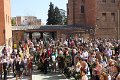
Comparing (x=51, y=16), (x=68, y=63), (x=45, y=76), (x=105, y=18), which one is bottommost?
(x=45, y=76)

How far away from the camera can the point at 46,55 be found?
24.4m

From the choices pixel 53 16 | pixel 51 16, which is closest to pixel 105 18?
pixel 51 16

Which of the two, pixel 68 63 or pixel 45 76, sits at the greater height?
pixel 68 63

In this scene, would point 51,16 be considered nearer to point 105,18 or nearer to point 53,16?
point 53,16

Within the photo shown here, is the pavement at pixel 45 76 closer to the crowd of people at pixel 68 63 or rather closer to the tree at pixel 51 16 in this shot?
the crowd of people at pixel 68 63

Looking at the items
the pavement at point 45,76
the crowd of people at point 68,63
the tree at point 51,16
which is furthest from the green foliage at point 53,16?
the pavement at point 45,76

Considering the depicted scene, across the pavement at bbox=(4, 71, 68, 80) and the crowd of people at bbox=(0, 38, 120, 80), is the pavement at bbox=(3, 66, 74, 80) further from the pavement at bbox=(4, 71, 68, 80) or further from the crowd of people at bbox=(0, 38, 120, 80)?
the crowd of people at bbox=(0, 38, 120, 80)

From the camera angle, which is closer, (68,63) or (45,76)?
(68,63)

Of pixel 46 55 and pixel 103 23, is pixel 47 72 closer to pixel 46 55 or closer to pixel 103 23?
pixel 46 55

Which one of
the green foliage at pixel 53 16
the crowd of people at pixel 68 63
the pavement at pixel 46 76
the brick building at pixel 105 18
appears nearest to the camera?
the crowd of people at pixel 68 63

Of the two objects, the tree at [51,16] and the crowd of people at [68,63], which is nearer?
the crowd of people at [68,63]

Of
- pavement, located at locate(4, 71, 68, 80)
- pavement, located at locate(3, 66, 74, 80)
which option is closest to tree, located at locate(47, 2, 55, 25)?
pavement, located at locate(3, 66, 74, 80)

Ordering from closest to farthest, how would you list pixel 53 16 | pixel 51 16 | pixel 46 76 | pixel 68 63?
pixel 68 63
pixel 46 76
pixel 51 16
pixel 53 16

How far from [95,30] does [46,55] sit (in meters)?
30.0
